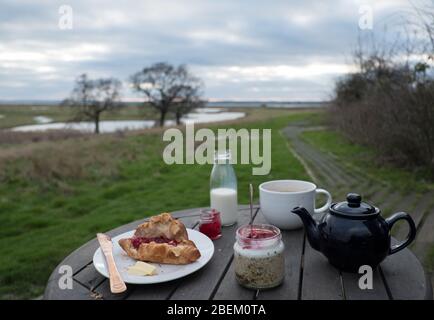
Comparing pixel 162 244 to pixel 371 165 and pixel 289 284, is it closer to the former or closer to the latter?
pixel 289 284

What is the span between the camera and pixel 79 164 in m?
7.36

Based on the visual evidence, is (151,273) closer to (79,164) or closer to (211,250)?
(211,250)

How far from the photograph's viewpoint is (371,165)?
7.01 m

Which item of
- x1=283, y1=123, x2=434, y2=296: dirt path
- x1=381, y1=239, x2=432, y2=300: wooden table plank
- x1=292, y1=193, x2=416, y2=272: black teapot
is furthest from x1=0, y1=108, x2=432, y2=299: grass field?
x1=381, y1=239, x2=432, y2=300: wooden table plank

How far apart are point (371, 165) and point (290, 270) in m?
6.31

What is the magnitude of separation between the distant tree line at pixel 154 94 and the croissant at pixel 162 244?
3254 centimetres

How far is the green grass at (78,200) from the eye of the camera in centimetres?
339

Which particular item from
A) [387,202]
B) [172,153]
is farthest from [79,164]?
[387,202]

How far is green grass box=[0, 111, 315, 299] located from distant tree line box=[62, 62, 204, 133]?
2532cm

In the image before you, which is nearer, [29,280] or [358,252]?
[358,252]

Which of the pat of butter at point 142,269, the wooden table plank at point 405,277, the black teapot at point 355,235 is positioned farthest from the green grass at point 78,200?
the wooden table plank at point 405,277

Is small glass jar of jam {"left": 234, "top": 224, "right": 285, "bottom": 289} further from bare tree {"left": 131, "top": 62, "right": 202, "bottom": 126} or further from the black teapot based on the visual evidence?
bare tree {"left": 131, "top": 62, "right": 202, "bottom": 126}

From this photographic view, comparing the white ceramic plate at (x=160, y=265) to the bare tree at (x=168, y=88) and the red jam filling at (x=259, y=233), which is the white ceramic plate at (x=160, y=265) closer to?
the red jam filling at (x=259, y=233)
